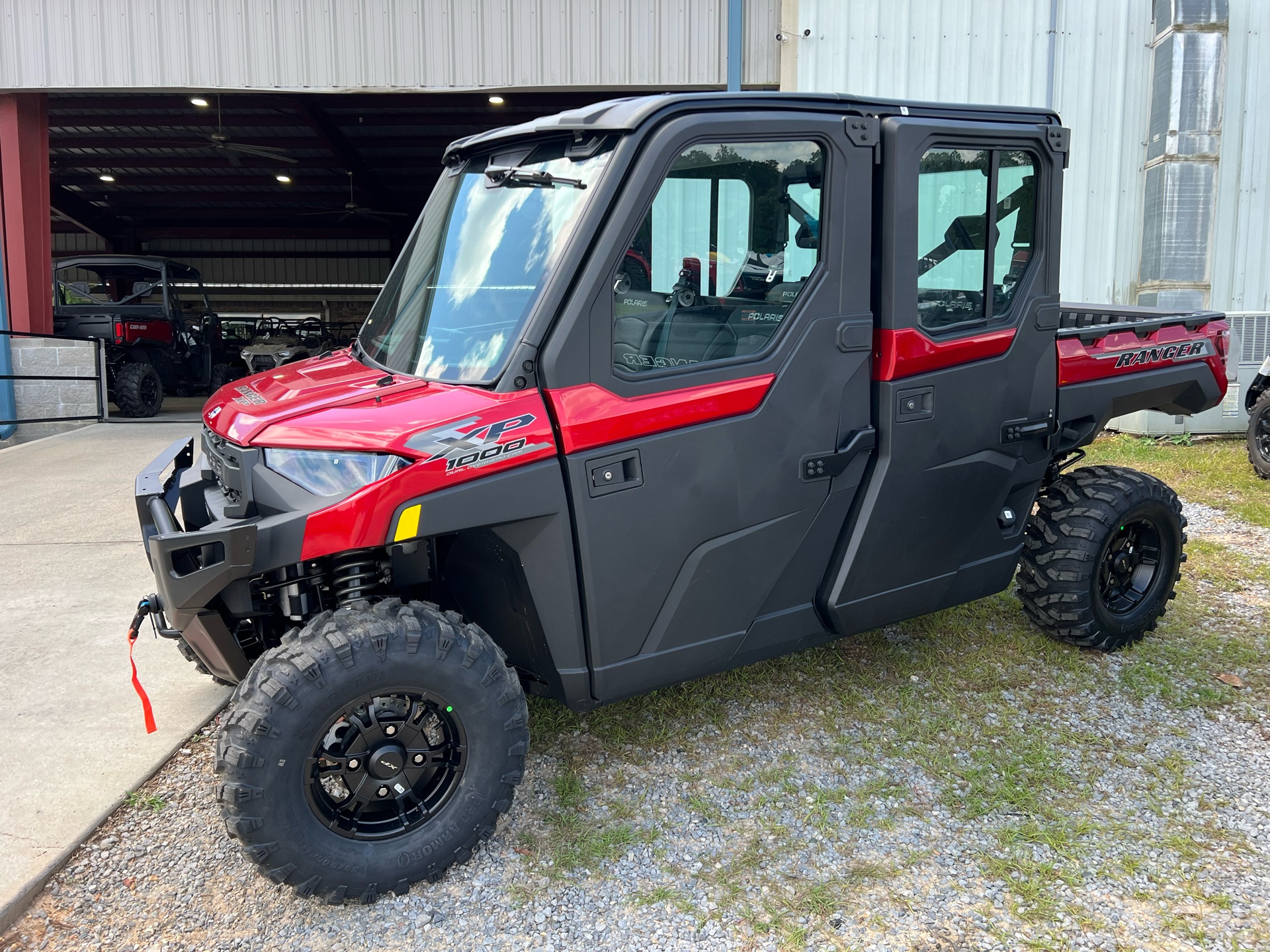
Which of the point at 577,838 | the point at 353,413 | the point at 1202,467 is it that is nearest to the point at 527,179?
the point at 353,413

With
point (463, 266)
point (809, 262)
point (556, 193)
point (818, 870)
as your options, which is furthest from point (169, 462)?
point (818, 870)

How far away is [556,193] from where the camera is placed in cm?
284

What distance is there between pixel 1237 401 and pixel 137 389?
13276 mm

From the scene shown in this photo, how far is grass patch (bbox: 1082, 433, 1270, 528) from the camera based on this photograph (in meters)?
7.01

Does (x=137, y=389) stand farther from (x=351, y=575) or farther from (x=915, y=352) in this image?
(x=915, y=352)

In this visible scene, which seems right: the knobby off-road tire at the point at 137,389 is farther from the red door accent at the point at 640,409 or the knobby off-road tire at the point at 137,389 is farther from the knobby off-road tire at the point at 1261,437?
the knobby off-road tire at the point at 1261,437

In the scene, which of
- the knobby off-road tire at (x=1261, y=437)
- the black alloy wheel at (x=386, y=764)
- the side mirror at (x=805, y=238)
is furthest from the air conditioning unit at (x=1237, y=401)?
the black alloy wheel at (x=386, y=764)

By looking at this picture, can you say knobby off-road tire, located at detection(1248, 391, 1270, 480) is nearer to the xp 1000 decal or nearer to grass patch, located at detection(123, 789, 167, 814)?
the xp 1000 decal

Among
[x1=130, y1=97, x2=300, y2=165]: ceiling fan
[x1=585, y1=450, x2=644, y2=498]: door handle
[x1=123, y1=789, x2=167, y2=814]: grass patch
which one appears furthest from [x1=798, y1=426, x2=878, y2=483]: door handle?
[x1=130, y1=97, x2=300, y2=165]: ceiling fan

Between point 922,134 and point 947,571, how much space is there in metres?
1.60

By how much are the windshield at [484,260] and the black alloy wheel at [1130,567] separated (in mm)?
3039

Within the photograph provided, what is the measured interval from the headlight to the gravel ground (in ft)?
3.97

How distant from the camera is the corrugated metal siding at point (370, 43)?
10555mm

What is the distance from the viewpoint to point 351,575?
2.83 m
